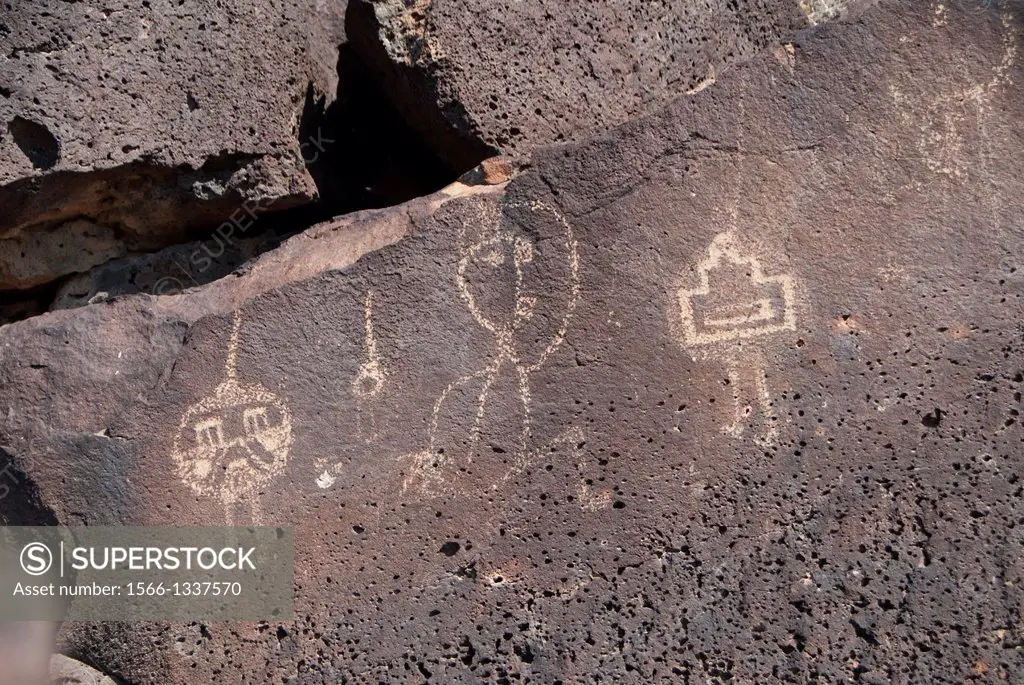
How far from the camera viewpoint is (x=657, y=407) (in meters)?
1.75

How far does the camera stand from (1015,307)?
1.71m

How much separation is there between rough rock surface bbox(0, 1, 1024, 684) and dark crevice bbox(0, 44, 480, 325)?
0.33m

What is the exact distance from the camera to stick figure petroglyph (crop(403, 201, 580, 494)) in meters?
1.80

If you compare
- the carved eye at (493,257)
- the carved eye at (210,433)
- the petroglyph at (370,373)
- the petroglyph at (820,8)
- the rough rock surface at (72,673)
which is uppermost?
the petroglyph at (820,8)

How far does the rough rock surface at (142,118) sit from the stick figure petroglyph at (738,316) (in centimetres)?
86

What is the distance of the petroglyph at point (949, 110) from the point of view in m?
1.75

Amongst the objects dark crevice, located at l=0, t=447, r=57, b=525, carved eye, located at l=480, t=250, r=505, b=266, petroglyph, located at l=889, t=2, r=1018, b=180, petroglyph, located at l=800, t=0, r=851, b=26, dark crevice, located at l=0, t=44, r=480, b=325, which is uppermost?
petroglyph, located at l=800, t=0, r=851, b=26

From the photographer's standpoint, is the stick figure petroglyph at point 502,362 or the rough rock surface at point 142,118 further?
the rough rock surface at point 142,118

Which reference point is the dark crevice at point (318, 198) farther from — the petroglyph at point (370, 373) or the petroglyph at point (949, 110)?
the petroglyph at point (949, 110)

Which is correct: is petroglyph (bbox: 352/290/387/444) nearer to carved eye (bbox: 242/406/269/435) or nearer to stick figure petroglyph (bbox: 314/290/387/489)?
stick figure petroglyph (bbox: 314/290/387/489)

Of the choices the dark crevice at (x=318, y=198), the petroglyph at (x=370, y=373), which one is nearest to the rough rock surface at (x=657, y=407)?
the petroglyph at (x=370, y=373)

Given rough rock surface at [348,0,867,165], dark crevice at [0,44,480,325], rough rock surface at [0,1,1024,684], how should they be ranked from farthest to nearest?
dark crevice at [0,44,480,325]
rough rock surface at [348,0,867,165]
rough rock surface at [0,1,1024,684]

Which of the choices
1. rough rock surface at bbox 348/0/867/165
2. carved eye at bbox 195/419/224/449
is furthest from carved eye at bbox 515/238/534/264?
carved eye at bbox 195/419/224/449

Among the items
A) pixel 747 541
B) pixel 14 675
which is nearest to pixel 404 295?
pixel 747 541
